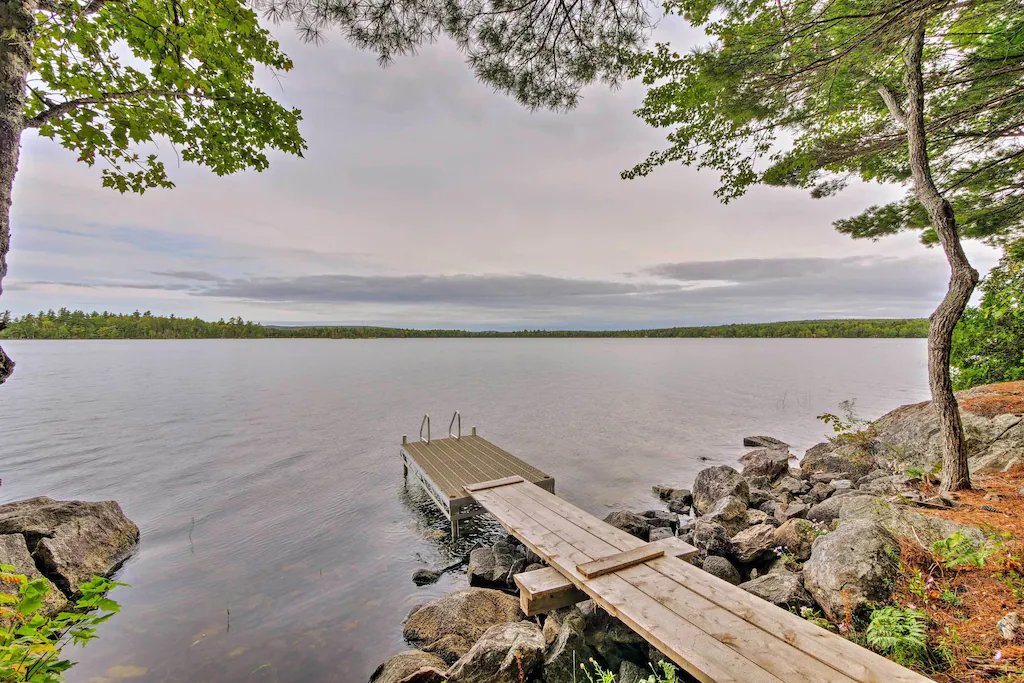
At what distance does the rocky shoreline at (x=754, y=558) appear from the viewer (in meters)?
4.81

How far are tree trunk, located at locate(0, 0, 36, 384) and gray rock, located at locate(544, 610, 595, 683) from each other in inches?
219

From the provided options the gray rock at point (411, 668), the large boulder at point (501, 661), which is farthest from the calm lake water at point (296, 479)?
the large boulder at point (501, 661)

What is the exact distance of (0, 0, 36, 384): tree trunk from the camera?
2.98 m

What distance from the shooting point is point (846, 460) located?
1230 centimetres

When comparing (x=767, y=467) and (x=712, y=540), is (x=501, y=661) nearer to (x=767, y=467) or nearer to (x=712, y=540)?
(x=712, y=540)

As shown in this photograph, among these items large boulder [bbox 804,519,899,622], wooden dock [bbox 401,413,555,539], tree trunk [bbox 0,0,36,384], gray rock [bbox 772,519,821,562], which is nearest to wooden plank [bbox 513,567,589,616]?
large boulder [bbox 804,519,899,622]

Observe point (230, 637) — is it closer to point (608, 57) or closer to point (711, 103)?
point (608, 57)

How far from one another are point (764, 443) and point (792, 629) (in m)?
16.4

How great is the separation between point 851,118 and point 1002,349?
10.5 meters

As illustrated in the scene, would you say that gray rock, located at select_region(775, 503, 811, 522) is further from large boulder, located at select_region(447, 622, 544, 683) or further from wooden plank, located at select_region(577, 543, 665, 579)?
large boulder, located at select_region(447, 622, 544, 683)

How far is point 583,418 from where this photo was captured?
82.7 ft

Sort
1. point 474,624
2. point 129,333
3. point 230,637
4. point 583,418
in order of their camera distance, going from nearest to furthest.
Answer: point 474,624 < point 230,637 < point 583,418 < point 129,333

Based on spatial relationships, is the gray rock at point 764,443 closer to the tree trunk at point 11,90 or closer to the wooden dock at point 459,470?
the wooden dock at point 459,470

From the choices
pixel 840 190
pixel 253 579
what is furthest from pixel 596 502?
pixel 840 190
